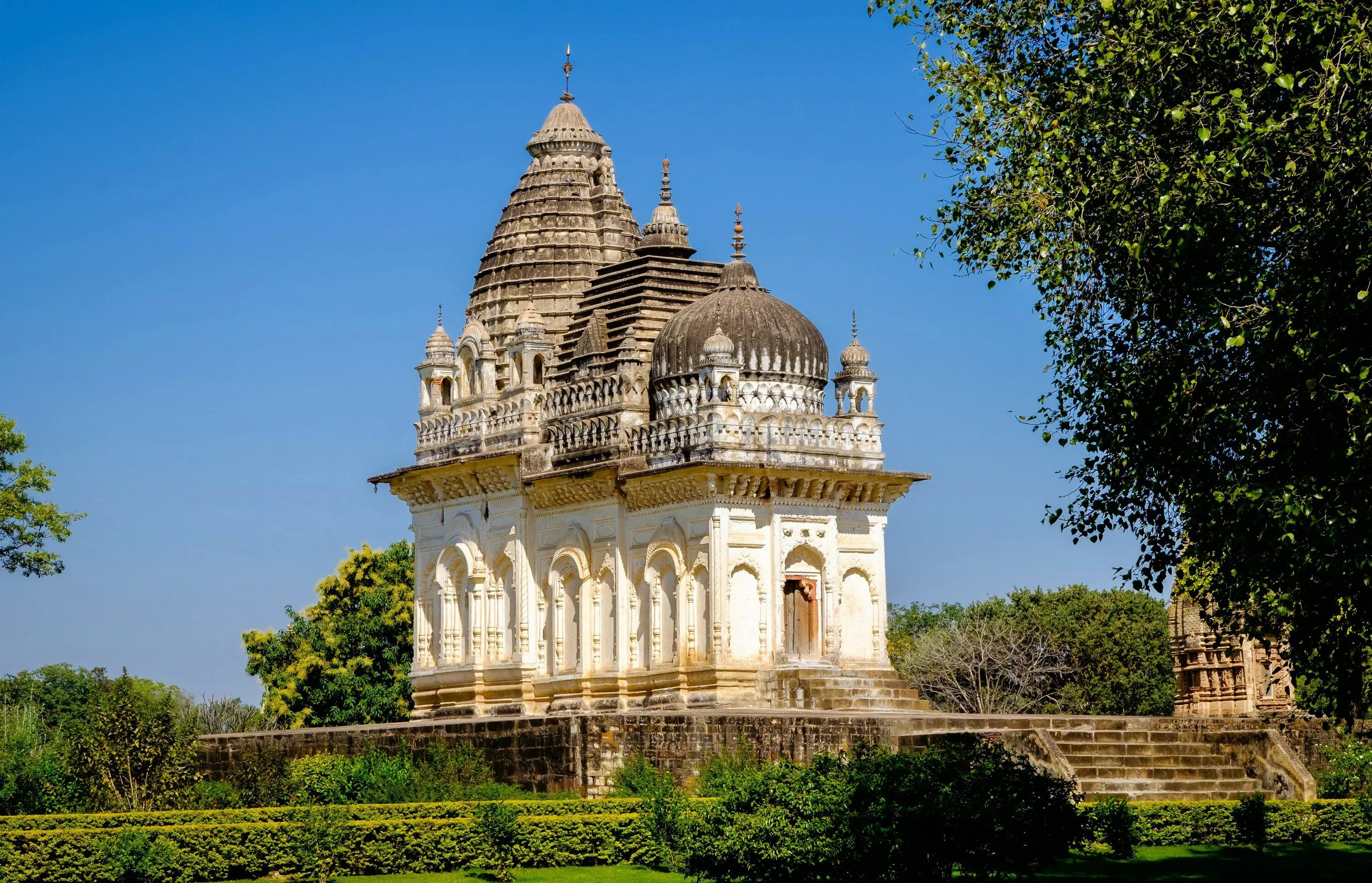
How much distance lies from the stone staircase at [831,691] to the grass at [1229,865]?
285 inches

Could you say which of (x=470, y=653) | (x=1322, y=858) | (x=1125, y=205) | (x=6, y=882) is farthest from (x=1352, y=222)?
(x=470, y=653)

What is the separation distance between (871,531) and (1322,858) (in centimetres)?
1111

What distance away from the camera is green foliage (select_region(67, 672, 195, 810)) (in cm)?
2842

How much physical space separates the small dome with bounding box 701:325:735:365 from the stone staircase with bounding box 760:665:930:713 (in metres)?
4.86

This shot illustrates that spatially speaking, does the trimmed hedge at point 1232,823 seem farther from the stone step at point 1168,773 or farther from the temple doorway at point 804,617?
the temple doorway at point 804,617

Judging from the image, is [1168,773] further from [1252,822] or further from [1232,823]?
[1252,822]

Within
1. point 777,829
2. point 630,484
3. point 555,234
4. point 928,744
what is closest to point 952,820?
point 777,829

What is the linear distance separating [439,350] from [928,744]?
15.0 meters

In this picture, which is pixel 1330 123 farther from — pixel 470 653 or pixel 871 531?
pixel 470 653

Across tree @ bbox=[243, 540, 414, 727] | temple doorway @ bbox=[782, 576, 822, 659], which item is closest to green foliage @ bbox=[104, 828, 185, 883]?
temple doorway @ bbox=[782, 576, 822, 659]

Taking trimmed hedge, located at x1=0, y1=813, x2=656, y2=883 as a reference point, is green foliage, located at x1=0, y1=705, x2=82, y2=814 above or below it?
above

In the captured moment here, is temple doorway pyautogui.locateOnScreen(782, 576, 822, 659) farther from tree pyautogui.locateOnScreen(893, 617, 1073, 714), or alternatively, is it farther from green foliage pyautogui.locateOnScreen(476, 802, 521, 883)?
tree pyautogui.locateOnScreen(893, 617, 1073, 714)

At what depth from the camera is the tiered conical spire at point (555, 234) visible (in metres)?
38.2

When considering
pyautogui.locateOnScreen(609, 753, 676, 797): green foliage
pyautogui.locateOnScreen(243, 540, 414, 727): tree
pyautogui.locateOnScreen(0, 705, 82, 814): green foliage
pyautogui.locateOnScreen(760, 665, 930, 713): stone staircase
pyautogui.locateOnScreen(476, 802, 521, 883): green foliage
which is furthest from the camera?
pyautogui.locateOnScreen(243, 540, 414, 727): tree
